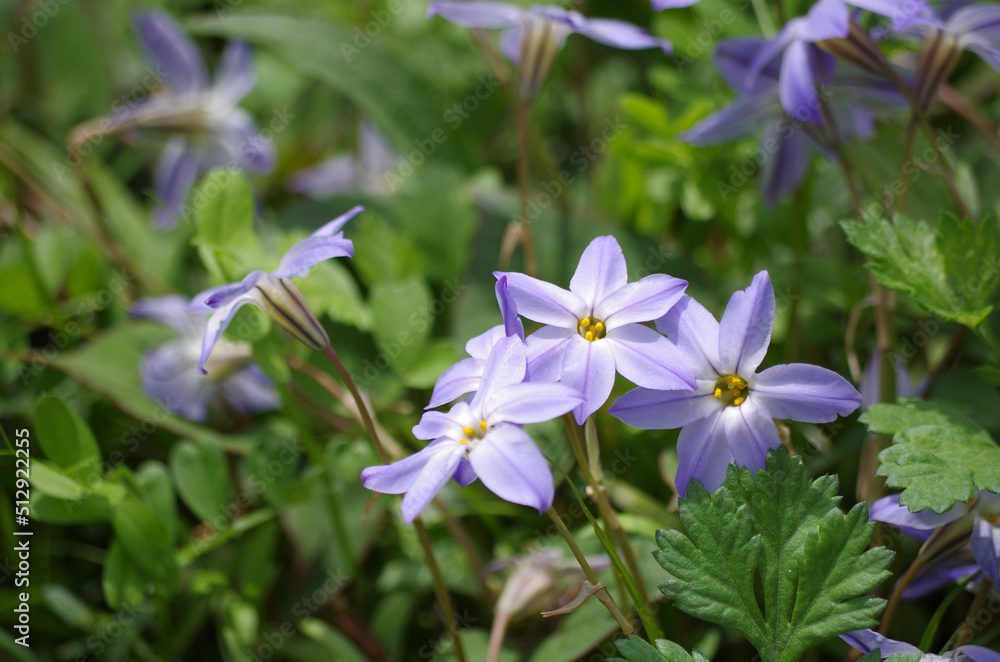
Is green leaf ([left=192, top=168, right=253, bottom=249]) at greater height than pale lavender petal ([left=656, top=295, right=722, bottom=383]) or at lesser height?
greater

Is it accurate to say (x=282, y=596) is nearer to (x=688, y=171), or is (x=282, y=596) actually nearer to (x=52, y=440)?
(x=52, y=440)

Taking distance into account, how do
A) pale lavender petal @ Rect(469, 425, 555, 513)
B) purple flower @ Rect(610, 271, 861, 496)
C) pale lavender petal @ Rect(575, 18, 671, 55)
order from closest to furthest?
pale lavender petal @ Rect(469, 425, 555, 513) < purple flower @ Rect(610, 271, 861, 496) < pale lavender petal @ Rect(575, 18, 671, 55)

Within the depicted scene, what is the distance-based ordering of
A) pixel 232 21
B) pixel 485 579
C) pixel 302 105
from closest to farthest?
pixel 485 579 → pixel 232 21 → pixel 302 105

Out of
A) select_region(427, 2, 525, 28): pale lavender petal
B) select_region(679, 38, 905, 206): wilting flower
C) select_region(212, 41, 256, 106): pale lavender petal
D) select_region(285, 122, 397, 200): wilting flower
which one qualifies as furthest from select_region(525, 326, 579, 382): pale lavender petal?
select_region(212, 41, 256, 106): pale lavender petal

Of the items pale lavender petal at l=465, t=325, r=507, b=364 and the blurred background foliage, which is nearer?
pale lavender petal at l=465, t=325, r=507, b=364

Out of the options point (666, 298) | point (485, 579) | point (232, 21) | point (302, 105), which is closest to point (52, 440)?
point (485, 579)

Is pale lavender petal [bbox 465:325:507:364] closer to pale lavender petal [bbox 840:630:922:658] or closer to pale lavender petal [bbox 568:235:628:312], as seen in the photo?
pale lavender petal [bbox 568:235:628:312]

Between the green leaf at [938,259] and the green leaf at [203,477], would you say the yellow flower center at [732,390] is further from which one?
the green leaf at [203,477]

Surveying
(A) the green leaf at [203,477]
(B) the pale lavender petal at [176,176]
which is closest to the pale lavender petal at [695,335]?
(A) the green leaf at [203,477]
